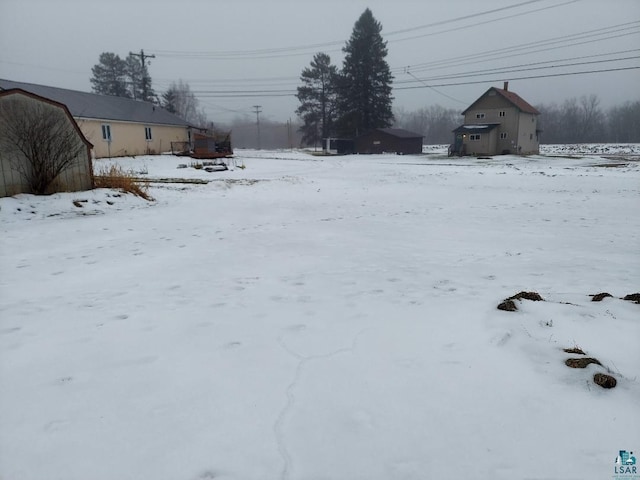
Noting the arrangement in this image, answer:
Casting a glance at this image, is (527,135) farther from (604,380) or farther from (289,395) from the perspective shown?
(289,395)

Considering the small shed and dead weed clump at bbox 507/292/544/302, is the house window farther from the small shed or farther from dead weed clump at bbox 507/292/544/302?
dead weed clump at bbox 507/292/544/302

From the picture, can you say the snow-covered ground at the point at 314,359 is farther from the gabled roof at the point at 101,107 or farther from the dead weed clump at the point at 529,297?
the gabled roof at the point at 101,107

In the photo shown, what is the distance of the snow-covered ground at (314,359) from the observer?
2.32m

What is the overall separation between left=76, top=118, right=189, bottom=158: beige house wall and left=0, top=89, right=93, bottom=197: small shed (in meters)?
21.9

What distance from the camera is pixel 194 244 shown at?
7.81 meters

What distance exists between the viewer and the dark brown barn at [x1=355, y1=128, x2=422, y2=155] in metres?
53.2

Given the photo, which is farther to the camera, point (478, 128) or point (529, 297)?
point (478, 128)

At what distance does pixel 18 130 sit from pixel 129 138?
94.8 feet

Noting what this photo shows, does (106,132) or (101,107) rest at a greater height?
(101,107)

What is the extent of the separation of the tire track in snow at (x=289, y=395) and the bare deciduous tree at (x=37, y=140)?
36.3ft

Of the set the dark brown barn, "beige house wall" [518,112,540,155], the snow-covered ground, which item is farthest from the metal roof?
the snow-covered ground

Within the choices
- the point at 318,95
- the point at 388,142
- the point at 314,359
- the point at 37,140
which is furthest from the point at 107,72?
the point at 314,359

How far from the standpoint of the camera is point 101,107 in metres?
36.3

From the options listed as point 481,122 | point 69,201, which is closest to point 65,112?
point 69,201
